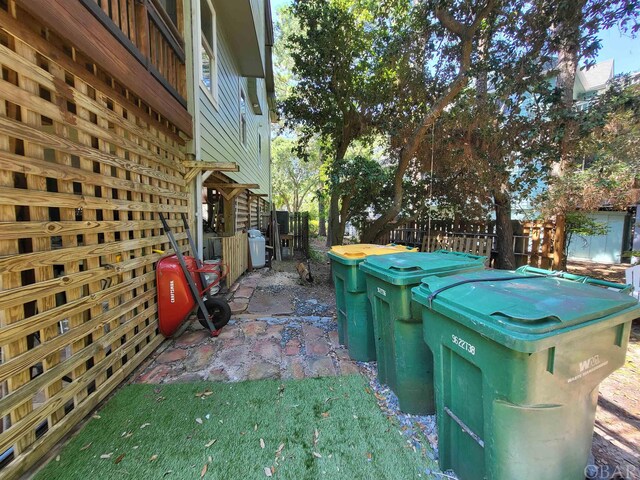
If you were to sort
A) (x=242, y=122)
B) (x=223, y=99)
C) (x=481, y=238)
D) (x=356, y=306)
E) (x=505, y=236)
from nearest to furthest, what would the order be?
(x=356, y=306) < (x=223, y=99) < (x=505, y=236) < (x=481, y=238) < (x=242, y=122)

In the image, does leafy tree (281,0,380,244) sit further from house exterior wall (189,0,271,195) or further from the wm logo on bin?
the wm logo on bin

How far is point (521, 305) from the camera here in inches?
53.3

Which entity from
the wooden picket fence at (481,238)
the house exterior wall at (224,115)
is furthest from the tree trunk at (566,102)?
the house exterior wall at (224,115)

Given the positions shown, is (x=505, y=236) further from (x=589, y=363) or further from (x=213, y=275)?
(x=213, y=275)

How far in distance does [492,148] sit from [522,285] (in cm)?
560

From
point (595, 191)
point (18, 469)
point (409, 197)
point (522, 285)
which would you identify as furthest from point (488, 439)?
point (595, 191)

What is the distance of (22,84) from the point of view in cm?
169

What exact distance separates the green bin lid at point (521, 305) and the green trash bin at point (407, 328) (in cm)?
38

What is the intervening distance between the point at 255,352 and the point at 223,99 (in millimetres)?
5360

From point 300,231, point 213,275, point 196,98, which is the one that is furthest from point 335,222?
point 196,98

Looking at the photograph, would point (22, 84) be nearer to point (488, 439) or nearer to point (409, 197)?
point (488, 439)

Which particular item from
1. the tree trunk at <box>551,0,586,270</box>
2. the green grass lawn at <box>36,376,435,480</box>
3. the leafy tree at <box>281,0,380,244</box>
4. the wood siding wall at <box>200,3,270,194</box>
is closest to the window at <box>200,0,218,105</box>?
the wood siding wall at <box>200,3,270,194</box>

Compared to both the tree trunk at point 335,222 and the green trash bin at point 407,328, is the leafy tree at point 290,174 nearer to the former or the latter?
the tree trunk at point 335,222

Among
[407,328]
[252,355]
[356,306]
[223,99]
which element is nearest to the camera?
[407,328]
